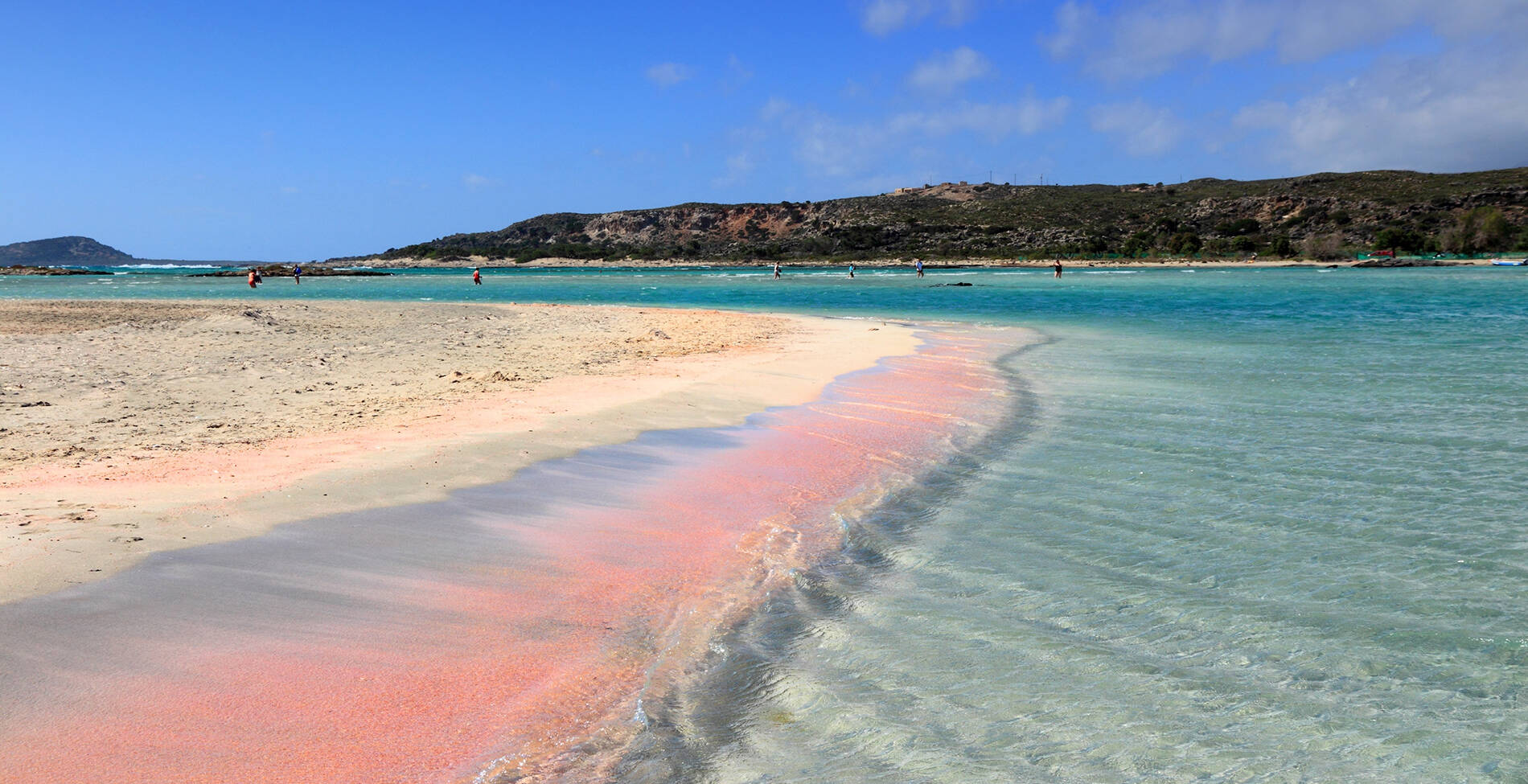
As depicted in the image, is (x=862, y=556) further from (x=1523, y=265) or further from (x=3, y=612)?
(x=1523, y=265)

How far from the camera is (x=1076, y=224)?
129250 millimetres

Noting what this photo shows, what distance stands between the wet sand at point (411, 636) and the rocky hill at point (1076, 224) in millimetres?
100700

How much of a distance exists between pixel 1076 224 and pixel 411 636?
134084mm

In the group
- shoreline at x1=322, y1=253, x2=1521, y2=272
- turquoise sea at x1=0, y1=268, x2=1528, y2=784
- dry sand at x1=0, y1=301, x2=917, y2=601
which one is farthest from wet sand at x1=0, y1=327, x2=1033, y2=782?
shoreline at x1=322, y1=253, x2=1521, y2=272

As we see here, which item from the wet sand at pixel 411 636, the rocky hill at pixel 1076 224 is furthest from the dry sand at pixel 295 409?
the rocky hill at pixel 1076 224

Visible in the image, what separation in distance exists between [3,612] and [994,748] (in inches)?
177

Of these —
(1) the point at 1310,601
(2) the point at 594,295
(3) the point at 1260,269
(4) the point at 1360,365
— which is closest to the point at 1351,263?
(3) the point at 1260,269

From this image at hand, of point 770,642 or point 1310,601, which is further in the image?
point 1310,601

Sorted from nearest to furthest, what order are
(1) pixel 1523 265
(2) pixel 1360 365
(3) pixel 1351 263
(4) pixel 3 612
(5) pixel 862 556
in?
(4) pixel 3 612
(5) pixel 862 556
(2) pixel 1360 365
(1) pixel 1523 265
(3) pixel 1351 263

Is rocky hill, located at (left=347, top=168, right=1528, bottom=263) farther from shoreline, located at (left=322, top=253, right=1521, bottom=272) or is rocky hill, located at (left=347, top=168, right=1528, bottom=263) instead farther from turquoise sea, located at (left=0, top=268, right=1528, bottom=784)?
turquoise sea, located at (left=0, top=268, right=1528, bottom=784)

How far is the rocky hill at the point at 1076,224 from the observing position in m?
101

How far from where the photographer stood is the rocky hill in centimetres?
10094

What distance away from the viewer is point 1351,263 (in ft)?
273

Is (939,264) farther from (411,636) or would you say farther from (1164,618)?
(411,636)
